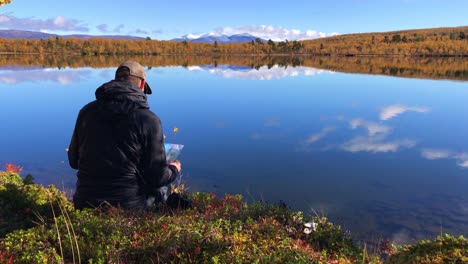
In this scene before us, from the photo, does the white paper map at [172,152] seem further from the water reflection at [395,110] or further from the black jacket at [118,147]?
the water reflection at [395,110]

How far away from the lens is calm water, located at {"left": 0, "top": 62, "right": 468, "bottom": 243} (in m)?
9.57

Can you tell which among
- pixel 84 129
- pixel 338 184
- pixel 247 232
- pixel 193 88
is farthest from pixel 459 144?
pixel 193 88

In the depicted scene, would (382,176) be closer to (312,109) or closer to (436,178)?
(436,178)

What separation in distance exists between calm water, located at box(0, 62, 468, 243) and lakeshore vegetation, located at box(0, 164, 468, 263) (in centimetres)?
303

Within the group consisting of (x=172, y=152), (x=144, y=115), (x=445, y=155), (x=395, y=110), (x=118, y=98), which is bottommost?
(x=445, y=155)

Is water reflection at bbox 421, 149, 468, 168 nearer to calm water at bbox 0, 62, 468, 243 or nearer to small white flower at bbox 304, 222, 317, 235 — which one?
calm water at bbox 0, 62, 468, 243

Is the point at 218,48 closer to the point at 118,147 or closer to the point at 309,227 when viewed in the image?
the point at 309,227

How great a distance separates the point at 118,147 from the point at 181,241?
4.34ft

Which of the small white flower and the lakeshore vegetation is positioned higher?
the lakeshore vegetation

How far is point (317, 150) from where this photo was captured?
14.9 metres

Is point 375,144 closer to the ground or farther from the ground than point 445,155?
farther from the ground

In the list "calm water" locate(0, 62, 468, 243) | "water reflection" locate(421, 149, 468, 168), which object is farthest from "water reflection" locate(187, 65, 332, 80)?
"water reflection" locate(421, 149, 468, 168)

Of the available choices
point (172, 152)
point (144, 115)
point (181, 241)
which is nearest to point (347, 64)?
point (172, 152)

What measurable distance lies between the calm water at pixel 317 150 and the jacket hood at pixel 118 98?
485 cm
